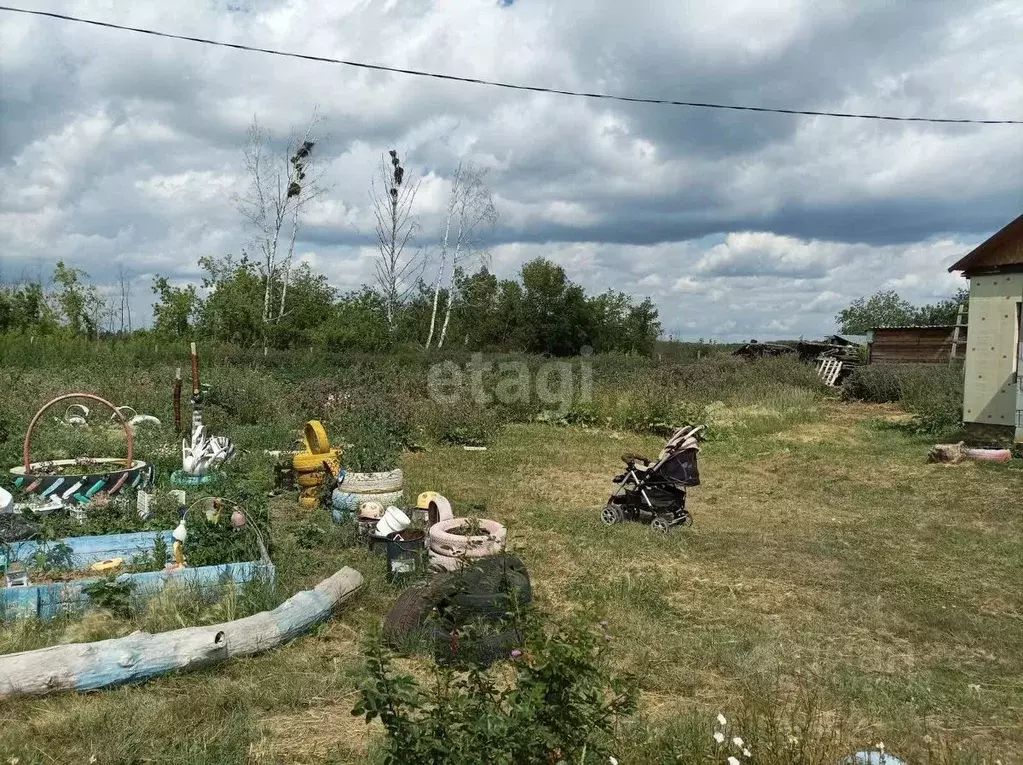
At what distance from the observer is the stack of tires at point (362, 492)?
22.9 feet

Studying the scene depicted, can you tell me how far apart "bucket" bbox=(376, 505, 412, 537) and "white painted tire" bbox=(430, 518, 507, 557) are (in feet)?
1.83

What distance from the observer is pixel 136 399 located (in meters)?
12.1

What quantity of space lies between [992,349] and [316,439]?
11022mm

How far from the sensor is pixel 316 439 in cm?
812

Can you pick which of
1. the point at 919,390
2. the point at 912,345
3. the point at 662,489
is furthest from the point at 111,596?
the point at 912,345

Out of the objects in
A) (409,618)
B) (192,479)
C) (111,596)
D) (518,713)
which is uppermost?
(518,713)

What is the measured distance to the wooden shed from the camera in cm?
2220

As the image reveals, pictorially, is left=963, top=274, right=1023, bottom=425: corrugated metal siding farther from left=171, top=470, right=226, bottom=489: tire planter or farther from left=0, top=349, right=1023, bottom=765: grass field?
left=171, top=470, right=226, bottom=489: tire planter

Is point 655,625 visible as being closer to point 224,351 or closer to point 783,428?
point 783,428

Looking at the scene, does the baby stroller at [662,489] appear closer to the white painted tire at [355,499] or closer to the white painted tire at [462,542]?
the white painted tire at [355,499]

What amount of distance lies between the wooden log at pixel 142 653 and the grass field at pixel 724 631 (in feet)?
0.26

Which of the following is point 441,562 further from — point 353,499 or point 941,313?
point 941,313

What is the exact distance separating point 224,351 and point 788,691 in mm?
16946

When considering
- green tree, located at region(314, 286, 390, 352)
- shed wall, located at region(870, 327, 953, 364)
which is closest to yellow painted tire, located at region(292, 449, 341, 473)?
green tree, located at region(314, 286, 390, 352)
